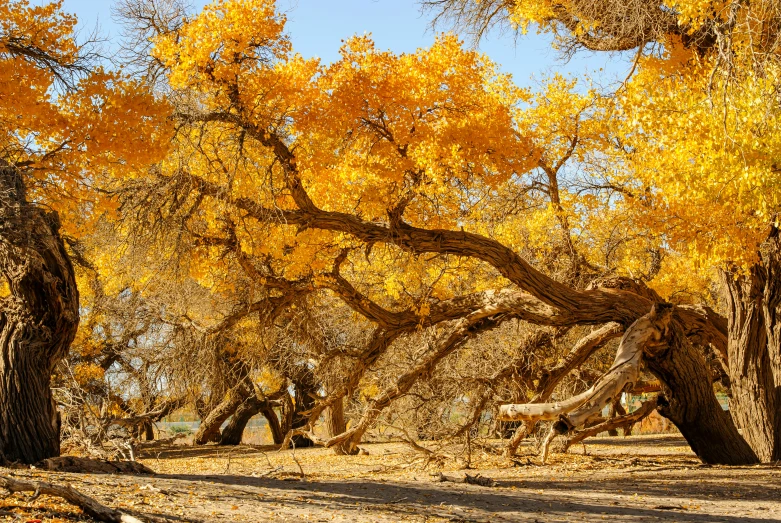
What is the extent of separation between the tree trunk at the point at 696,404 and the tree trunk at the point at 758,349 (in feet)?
1.60

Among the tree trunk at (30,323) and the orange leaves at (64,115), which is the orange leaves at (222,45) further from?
the tree trunk at (30,323)

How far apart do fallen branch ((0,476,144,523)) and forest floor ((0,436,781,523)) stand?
0.06 meters

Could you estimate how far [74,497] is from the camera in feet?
14.4

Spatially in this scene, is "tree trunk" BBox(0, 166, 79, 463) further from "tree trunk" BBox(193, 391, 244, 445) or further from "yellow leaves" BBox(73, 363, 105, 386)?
"tree trunk" BBox(193, 391, 244, 445)

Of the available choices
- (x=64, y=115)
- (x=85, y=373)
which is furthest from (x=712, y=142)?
(x=85, y=373)

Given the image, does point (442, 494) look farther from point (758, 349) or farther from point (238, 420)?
point (238, 420)

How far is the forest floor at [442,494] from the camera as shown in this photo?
16.9 feet

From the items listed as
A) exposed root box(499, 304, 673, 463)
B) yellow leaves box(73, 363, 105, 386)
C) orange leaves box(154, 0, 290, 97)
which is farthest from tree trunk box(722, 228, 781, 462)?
yellow leaves box(73, 363, 105, 386)

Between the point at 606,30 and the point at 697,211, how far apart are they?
3.40 metres

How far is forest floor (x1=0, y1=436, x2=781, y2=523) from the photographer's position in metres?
5.14

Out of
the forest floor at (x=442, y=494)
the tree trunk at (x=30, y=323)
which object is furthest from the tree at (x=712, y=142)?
the tree trunk at (x=30, y=323)

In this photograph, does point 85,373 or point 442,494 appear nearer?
point 442,494

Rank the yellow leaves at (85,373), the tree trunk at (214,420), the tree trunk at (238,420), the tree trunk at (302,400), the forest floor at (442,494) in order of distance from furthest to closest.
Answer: the tree trunk at (238,420) → the tree trunk at (214,420) → the tree trunk at (302,400) → the yellow leaves at (85,373) → the forest floor at (442,494)

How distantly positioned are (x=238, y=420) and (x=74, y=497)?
50.6ft
